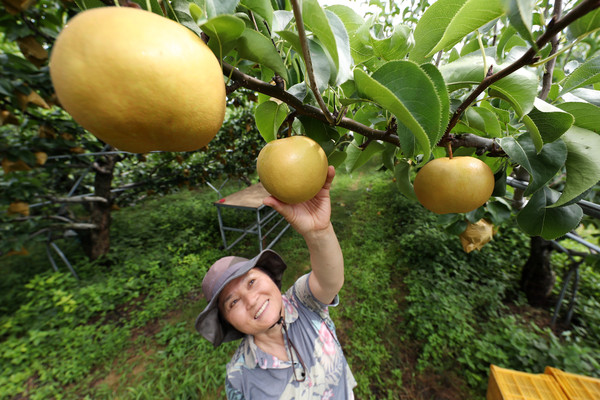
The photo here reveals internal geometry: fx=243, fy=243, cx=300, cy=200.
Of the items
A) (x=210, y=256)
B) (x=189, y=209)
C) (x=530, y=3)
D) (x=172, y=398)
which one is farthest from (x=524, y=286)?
(x=189, y=209)

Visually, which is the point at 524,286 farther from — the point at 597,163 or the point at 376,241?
the point at 597,163

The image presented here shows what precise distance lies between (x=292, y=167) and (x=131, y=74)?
32 cm

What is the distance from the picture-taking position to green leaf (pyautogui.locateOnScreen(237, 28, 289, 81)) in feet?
1.38

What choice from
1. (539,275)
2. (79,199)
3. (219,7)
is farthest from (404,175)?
(79,199)

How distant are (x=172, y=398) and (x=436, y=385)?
2201 millimetres

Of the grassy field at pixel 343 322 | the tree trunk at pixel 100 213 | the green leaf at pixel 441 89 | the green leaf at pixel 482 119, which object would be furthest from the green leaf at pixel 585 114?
the tree trunk at pixel 100 213

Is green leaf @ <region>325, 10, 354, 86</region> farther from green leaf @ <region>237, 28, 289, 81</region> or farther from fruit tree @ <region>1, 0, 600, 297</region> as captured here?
green leaf @ <region>237, 28, 289, 81</region>

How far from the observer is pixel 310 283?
1309 mm

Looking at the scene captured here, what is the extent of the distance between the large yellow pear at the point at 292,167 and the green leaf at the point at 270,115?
0.35 ft

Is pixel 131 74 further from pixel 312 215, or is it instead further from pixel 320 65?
pixel 312 215

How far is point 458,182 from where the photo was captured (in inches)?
25.0

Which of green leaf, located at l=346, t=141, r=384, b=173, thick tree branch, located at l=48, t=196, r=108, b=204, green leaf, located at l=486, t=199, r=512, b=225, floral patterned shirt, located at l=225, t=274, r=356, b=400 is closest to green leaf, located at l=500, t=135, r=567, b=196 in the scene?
green leaf, located at l=346, t=141, r=384, b=173

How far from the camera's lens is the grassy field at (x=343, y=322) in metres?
2.06

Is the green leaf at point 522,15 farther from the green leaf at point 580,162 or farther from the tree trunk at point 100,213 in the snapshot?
the tree trunk at point 100,213
